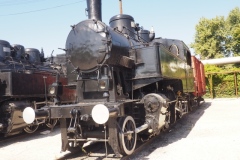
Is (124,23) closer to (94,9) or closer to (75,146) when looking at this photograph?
(94,9)

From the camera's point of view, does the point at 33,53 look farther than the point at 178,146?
Yes

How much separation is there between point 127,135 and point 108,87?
96 cm

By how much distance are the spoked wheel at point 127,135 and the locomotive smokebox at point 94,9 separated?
240 cm

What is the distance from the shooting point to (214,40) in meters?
33.2

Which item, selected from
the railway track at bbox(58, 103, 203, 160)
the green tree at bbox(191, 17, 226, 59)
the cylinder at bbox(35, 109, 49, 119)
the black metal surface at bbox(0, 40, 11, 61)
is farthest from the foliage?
the cylinder at bbox(35, 109, 49, 119)

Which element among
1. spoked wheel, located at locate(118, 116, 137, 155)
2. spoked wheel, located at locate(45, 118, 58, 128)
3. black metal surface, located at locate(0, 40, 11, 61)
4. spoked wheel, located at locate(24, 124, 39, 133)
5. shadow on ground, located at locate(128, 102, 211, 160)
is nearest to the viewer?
spoked wheel, located at locate(118, 116, 137, 155)

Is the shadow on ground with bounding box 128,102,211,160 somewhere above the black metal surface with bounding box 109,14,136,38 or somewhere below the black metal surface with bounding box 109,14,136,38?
below

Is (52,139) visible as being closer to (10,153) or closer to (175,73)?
(10,153)

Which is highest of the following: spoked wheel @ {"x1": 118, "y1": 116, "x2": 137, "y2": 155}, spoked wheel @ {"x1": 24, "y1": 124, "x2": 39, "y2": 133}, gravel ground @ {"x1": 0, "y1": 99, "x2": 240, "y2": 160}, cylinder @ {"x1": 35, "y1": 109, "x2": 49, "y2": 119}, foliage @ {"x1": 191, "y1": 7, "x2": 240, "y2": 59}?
foliage @ {"x1": 191, "y1": 7, "x2": 240, "y2": 59}

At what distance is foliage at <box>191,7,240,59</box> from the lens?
1286 inches

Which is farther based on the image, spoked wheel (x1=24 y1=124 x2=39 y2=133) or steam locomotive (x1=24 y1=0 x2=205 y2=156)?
spoked wheel (x1=24 y1=124 x2=39 y2=133)

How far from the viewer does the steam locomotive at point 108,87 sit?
4.37m

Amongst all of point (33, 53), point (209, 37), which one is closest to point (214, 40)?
point (209, 37)

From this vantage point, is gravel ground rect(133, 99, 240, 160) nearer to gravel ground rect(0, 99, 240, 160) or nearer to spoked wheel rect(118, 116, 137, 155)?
gravel ground rect(0, 99, 240, 160)
